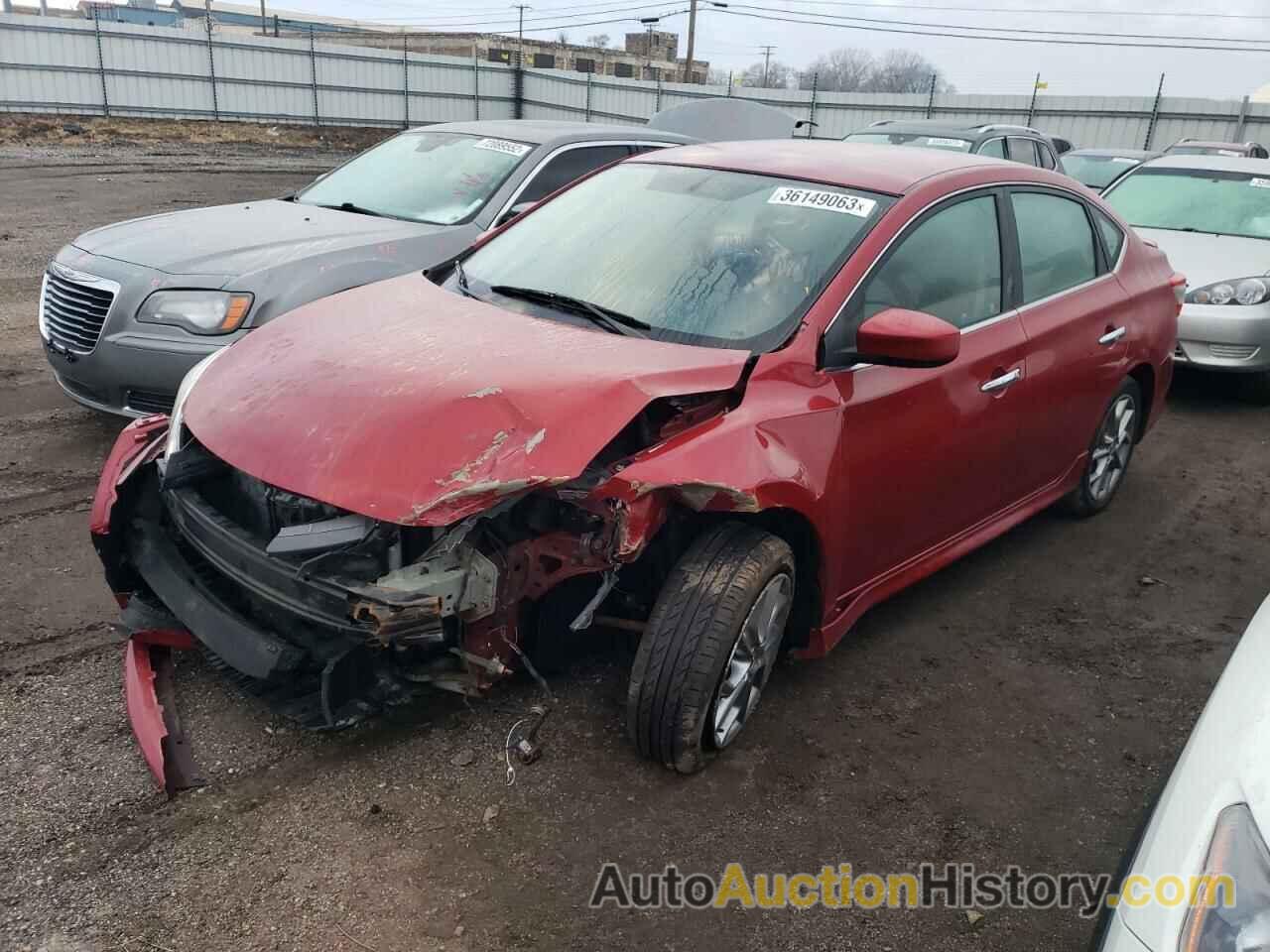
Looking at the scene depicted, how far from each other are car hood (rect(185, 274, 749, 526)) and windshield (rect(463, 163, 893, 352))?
21cm

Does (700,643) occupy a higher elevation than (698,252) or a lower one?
lower

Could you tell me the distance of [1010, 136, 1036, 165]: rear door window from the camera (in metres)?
10.6

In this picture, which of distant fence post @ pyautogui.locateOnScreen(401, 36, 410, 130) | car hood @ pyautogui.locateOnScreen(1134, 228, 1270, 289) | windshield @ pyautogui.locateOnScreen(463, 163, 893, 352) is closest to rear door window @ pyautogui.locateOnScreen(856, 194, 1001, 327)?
windshield @ pyautogui.locateOnScreen(463, 163, 893, 352)

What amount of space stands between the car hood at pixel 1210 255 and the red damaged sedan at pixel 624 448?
159 inches

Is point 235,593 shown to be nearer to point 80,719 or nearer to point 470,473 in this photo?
point 80,719

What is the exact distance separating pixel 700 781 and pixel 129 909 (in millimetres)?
1517

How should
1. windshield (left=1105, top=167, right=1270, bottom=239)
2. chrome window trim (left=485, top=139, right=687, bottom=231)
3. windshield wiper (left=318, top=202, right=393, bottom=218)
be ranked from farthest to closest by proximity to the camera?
1. windshield (left=1105, top=167, right=1270, bottom=239)
2. windshield wiper (left=318, top=202, right=393, bottom=218)
3. chrome window trim (left=485, top=139, right=687, bottom=231)

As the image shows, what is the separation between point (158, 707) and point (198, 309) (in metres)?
2.46

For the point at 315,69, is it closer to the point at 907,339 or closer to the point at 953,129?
the point at 953,129

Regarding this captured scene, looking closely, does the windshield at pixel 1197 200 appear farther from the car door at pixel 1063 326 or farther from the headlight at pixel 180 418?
the headlight at pixel 180 418

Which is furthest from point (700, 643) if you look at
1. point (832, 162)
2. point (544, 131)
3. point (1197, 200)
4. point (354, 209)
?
point (1197, 200)

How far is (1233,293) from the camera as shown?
6949mm

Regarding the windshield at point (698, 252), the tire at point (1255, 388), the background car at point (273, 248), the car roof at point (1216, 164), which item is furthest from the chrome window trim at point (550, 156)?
the car roof at point (1216, 164)

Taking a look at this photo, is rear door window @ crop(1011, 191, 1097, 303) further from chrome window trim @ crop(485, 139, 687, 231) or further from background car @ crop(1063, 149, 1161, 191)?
background car @ crop(1063, 149, 1161, 191)
